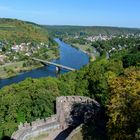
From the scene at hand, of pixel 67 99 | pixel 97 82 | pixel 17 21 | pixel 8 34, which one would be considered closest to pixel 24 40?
pixel 8 34

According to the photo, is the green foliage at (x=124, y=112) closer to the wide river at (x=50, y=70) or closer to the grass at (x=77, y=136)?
the grass at (x=77, y=136)

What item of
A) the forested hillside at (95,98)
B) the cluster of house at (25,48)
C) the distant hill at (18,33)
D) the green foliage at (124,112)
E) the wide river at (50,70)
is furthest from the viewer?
the distant hill at (18,33)

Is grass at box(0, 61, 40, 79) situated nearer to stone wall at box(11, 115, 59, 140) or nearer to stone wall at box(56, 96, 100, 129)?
stone wall at box(56, 96, 100, 129)

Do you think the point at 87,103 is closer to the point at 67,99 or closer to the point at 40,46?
the point at 67,99

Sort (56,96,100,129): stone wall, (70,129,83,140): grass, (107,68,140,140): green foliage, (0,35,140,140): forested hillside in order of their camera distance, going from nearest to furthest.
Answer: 1. (107,68,140,140): green foliage
2. (0,35,140,140): forested hillside
3. (70,129,83,140): grass
4. (56,96,100,129): stone wall

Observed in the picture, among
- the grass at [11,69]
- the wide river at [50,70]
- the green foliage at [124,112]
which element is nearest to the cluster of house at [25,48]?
the wide river at [50,70]

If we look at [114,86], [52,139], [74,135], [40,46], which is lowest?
[40,46]

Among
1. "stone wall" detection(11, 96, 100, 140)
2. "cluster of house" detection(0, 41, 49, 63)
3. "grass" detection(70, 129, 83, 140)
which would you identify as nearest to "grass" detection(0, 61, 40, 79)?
"cluster of house" detection(0, 41, 49, 63)

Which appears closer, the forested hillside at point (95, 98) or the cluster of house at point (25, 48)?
the forested hillside at point (95, 98)
